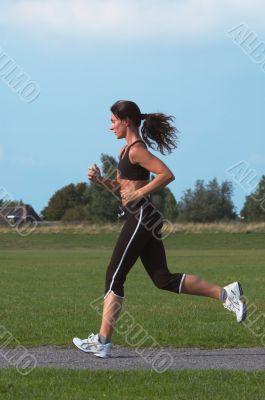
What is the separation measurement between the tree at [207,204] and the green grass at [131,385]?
9758cm

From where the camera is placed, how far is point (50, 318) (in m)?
14.0

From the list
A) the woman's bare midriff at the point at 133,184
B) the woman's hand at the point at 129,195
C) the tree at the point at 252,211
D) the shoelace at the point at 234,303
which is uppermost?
the woman's bare midriff at the point at 133,184

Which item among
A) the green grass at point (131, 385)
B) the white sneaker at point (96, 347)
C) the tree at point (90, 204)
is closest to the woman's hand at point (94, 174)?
the white sneaker at point (96, 347)

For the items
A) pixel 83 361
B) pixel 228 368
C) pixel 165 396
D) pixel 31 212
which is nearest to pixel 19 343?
pixel 83 361

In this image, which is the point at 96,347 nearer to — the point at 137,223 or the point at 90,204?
the point at 137,223

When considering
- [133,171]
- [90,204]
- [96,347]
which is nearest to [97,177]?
[133,171]

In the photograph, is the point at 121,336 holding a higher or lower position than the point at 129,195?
lower

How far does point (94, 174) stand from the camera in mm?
9344

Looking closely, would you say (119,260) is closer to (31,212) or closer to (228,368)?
(228,368)

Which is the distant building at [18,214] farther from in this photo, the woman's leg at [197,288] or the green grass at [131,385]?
the green grass at [131,385]

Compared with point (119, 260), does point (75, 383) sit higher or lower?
lower

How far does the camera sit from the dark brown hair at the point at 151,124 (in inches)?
375

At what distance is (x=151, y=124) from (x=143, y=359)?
90.0 inches

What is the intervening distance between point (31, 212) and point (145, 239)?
128857 millimetres
